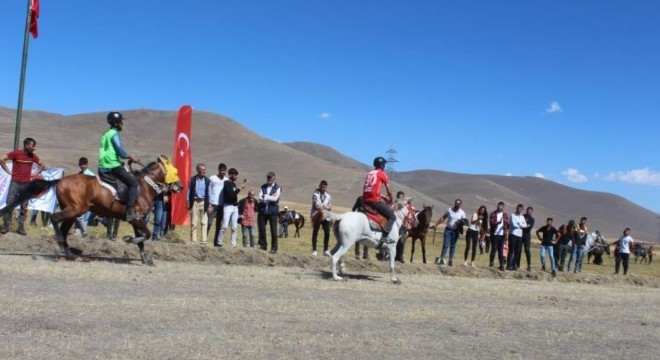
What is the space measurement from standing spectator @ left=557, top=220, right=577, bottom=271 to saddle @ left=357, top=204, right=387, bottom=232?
11.6 metres

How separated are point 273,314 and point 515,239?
13.6 meters

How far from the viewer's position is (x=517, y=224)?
70.1 ft

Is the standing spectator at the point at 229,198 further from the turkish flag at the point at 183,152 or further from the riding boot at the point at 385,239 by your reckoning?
the riding boot at the point at 385,239

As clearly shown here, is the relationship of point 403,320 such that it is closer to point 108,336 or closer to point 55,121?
point 108,336

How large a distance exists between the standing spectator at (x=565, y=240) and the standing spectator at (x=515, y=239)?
2.70 meters

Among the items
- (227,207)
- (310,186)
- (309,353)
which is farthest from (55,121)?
(309,353)

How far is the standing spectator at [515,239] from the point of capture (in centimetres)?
2123

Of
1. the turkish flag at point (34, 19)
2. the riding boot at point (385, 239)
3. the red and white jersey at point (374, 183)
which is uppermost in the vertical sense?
the turkish flag at point (34, 19)

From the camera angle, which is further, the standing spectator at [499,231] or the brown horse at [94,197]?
the standing spectator at [499,231]

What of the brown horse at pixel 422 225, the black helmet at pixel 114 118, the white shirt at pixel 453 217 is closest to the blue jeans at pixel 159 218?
the black helmet at pixel 114 118

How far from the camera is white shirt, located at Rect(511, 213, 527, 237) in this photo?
21250 millimetres

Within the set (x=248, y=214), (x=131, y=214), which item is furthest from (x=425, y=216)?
(x=131, y=214)

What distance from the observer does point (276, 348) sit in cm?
746

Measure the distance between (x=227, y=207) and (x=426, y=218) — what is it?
6.48 m
